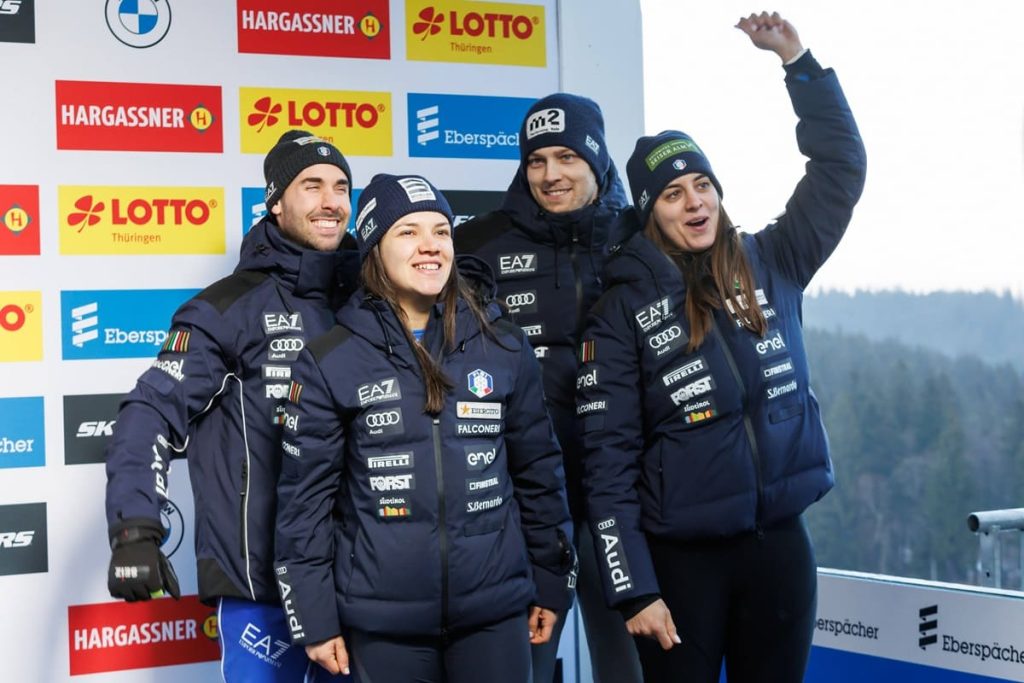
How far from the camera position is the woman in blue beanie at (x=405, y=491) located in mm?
1969

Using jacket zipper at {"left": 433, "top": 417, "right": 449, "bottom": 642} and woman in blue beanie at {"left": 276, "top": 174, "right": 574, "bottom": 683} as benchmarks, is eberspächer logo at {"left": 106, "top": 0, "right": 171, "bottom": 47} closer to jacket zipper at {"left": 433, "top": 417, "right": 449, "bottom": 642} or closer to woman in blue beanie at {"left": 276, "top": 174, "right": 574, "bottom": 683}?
woman in blue beanie at {"left": 276, "top": 174, "right": 574, "bottom": 683}

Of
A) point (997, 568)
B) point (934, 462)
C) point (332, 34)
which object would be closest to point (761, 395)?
point (997, 568)

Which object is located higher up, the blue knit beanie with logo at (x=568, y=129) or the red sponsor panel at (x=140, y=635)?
the blue knit beanie with logo at (x=568, y=129)

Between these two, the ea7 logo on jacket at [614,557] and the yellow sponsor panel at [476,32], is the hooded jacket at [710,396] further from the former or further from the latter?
the yellow sponsor panel at [476,32]

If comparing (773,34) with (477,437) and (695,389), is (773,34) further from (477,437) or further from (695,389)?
(477,437)

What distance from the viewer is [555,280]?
2.53 meters

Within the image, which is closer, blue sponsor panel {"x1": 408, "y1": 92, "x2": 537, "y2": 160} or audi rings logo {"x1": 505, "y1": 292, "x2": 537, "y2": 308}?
audi rings logo {"x1": 505, "y1": 292, "x2": 537, "y2": 308}

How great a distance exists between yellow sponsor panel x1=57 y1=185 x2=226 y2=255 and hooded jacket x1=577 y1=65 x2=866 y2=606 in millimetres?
1382

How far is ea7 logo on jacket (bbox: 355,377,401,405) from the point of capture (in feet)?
6.56

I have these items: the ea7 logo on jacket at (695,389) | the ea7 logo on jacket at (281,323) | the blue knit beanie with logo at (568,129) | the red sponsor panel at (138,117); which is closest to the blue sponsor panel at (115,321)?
the red sponsor panel at (138,117)

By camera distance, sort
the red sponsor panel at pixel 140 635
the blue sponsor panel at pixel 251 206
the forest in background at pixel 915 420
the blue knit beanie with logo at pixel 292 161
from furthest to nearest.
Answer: the forest in background at pixel 915 420
the blue sponsor panel at pixel 251 206
the red sponsor panel at pixel 140 635
the blue knit beanie with logo at pixel 292 161

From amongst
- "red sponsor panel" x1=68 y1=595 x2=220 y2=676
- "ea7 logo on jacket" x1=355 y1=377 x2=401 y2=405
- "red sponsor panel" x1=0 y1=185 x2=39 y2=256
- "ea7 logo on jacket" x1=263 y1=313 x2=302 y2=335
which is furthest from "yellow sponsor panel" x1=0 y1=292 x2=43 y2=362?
"ea7 logo on jacket" x1=355 y1=377 x2=401 y2=405

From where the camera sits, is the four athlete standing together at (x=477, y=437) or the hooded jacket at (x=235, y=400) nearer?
the four athlete standing together at (x=477, y=437)

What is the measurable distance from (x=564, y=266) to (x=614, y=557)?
0.68m
